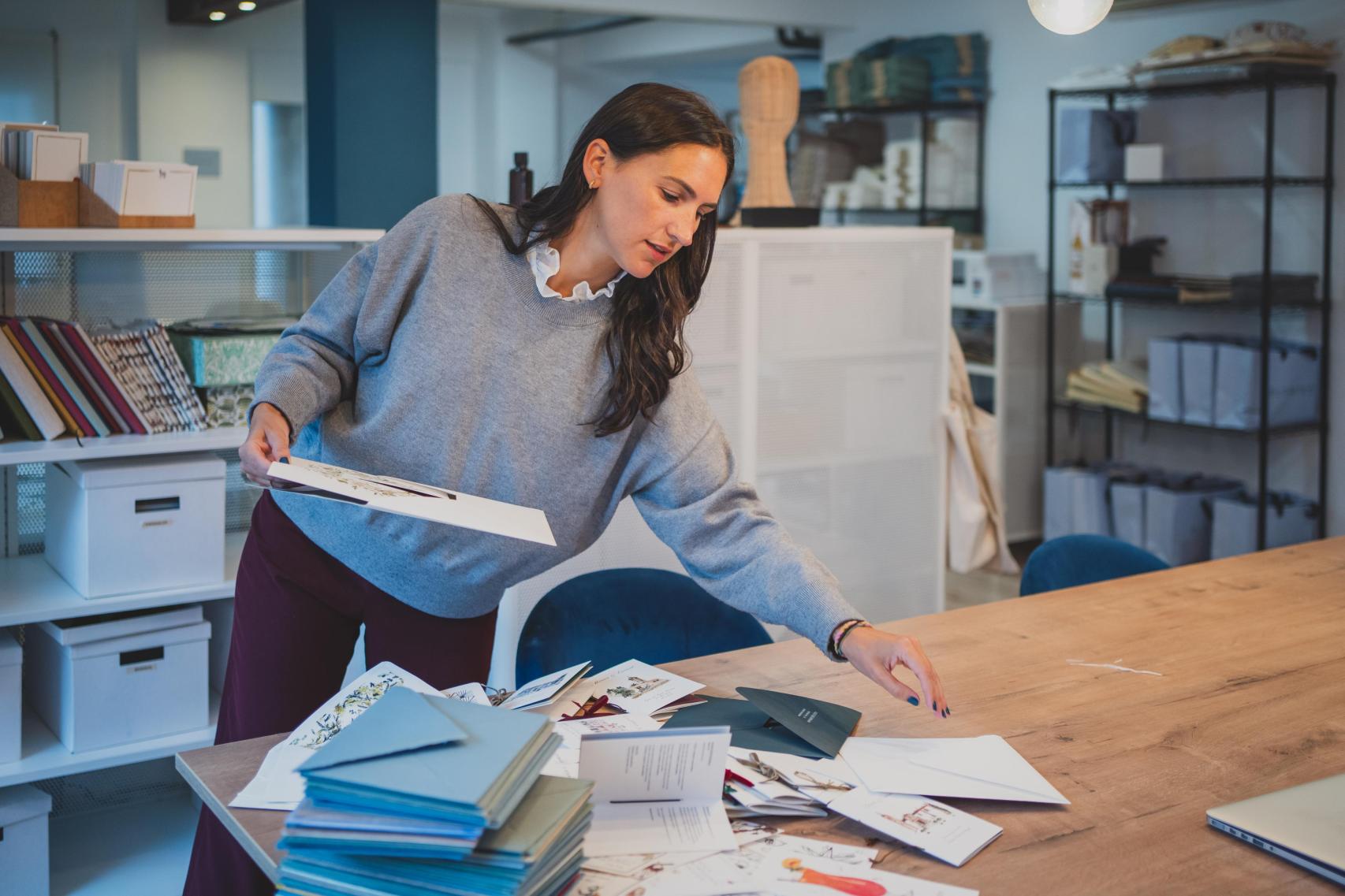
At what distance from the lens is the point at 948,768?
1567 mm

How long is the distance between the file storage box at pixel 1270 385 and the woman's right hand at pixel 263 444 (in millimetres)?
4116

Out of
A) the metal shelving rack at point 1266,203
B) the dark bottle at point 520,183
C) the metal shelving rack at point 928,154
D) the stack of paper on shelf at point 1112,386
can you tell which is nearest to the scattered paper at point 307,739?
the dark bottle at point 520,183

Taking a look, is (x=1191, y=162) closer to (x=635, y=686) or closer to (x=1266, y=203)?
(x=1266, y=203)

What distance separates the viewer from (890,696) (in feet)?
6.14

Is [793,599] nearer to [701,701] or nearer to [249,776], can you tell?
[701,701]

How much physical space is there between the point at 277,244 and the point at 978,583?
129 inches

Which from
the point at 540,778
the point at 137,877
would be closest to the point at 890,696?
the point at 540,778

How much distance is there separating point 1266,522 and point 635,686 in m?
3.88

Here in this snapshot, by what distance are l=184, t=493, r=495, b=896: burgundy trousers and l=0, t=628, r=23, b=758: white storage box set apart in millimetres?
956

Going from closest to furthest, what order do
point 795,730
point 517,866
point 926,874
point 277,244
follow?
point 517,866, point 926,874, point 795,730, point 277,244

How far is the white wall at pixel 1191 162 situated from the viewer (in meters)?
4.98

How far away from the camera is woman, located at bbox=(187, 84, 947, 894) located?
68.5 inches

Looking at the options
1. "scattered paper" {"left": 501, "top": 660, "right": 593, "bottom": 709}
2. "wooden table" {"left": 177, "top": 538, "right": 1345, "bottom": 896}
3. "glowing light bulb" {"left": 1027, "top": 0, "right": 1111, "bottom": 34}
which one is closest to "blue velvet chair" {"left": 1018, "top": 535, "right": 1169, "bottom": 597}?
"wooden table" {"left": 177, "top": 538, "right": 1345, "bottom": 896}

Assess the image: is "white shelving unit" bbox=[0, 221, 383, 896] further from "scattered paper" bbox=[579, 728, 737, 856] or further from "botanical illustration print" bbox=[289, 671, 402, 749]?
"scattered paper" bbox=[579, 728, 737, 856]
